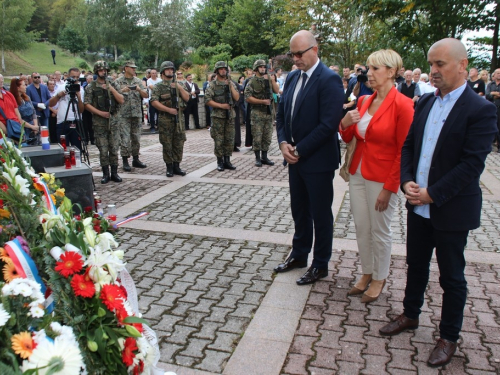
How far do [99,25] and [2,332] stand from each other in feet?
206

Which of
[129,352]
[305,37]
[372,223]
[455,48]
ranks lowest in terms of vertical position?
[372,223]

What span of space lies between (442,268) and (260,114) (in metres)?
7.41

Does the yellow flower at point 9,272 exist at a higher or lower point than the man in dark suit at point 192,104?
lower

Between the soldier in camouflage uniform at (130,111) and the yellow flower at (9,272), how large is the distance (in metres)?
7.47

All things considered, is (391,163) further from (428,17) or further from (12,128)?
(428,17)

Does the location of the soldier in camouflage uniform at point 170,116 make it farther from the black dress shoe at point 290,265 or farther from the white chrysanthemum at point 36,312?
the white chrysanthemum at point 36,312

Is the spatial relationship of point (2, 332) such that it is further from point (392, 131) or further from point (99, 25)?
point (99, 25)

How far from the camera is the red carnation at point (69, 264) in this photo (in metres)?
1.90

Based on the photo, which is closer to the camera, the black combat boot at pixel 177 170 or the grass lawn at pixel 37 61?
the black combat boot at pixel 177 170

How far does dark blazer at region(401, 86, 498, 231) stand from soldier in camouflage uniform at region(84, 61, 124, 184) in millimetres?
6815

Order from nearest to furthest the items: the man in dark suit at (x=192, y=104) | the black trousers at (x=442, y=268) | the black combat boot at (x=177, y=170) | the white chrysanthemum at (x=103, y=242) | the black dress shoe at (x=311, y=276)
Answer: the white chrysanthemum at (x=103, y=242), the black trousers at (x=442, y=268), the black dress shoe at (x=311, y=276), the black combat boot at (x=177, y=170), the man in dark suit at (x=192, y=104)

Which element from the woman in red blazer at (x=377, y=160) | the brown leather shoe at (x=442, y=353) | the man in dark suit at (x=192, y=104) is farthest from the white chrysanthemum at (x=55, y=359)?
the man in dark suit at (x=192, y=104)

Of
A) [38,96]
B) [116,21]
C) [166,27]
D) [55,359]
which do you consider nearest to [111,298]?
[55,359]

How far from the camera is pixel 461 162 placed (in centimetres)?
296
